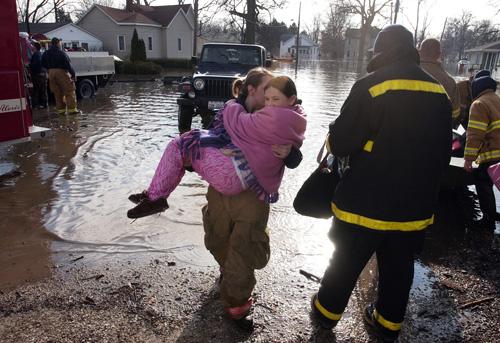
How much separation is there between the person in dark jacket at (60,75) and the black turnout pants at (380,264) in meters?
10.2

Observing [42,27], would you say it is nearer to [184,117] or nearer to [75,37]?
[75,37]

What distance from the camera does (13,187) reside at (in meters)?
5.54

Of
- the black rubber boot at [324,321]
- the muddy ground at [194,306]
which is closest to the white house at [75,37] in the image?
the muddy ground at [194,306]

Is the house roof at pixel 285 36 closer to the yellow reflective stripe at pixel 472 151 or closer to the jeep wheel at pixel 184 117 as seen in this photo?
the jeep wheel at pixel 184 117

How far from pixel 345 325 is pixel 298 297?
1.43 feet

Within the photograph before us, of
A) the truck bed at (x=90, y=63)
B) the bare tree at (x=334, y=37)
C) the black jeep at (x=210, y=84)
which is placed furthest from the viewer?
the bare tree at (x=334, y=37)

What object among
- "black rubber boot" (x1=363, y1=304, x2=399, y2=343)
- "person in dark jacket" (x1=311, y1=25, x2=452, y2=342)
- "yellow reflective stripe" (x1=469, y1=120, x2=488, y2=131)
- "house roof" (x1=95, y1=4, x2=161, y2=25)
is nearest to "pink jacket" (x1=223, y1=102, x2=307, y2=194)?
"person in dark jacket" (x1=311, y1=25, x2=452, y2=342)

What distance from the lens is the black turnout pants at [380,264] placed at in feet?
8.15

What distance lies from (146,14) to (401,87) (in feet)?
152

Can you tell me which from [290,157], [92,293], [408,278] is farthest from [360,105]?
[92,293]

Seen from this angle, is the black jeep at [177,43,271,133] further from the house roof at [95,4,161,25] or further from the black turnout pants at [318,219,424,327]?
the house roof at [95,4,161,25]

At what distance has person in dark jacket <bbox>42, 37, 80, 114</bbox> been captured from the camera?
419 inches

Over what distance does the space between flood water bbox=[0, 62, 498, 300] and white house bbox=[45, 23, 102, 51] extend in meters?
33.9

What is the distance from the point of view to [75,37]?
39.0 m
